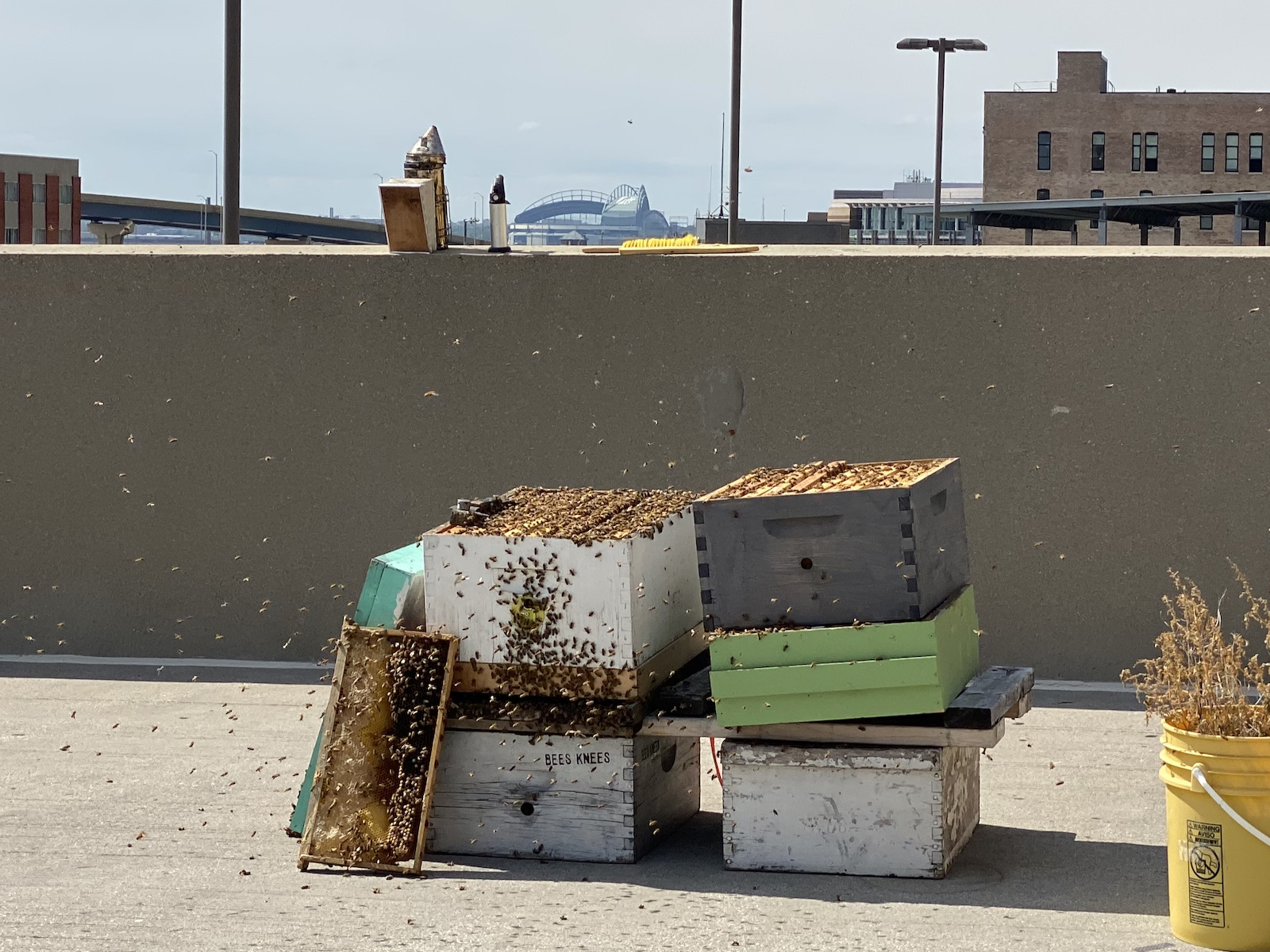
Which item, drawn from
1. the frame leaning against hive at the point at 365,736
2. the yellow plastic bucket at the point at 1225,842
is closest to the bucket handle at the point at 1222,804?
the yellow plastic bucket at the point at 1225,842

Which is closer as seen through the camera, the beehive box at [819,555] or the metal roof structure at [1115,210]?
the beehive box at [819,555]

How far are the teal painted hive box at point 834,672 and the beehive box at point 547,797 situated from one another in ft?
1.37

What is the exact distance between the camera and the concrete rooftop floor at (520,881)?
4.43 m

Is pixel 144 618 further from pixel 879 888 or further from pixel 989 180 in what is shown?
pixel 989 180

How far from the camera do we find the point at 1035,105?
90188 millimetres

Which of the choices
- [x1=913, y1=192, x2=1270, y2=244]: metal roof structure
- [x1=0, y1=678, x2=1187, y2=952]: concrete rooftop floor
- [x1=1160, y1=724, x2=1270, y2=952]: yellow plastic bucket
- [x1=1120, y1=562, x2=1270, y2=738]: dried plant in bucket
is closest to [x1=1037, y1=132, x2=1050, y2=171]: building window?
[x1=913, y1=192, x2=1270, y2=244]: metal roof structure

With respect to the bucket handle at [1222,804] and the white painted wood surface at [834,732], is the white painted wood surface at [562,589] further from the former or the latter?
the bucket handle at [1222,804]

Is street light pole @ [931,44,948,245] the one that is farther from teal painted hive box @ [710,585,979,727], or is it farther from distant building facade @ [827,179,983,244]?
distant building facade @ [827,179,983,244]

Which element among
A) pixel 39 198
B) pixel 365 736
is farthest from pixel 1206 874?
pixel 39 198

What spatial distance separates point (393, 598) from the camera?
5.49 metres

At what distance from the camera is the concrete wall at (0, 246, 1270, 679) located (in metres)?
7.29

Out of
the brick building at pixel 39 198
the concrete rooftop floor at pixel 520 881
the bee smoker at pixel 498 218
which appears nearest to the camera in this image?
the concrete rooftop floor at pixel 520 881

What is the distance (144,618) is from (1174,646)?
17.8 ft

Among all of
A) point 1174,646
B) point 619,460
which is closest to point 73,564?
point 619,460
